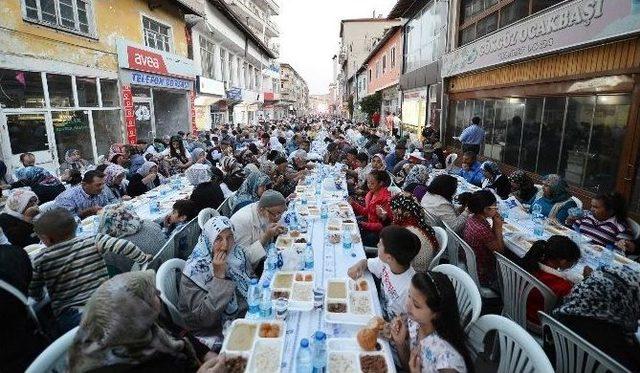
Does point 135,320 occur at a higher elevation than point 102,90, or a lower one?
lower

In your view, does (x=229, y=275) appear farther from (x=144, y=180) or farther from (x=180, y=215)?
(x=144, y=180)

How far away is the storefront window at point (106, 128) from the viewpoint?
1257 cm

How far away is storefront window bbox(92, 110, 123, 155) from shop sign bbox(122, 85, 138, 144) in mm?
276

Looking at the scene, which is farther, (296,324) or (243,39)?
(243,39)

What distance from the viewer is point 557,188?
552cm

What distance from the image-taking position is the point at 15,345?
2.60 metres

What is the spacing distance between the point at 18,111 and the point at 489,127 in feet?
46.2

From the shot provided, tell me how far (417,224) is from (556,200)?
10.8 ft

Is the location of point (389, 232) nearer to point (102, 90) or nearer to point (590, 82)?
point (590, 82)

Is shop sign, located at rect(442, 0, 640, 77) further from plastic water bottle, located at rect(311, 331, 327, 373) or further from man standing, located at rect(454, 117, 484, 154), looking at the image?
plastic water bottle, located at rect(311, 331, 327, 373)

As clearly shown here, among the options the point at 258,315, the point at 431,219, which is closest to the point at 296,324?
the point at 258,315

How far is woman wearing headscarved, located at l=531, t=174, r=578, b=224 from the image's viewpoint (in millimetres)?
5484

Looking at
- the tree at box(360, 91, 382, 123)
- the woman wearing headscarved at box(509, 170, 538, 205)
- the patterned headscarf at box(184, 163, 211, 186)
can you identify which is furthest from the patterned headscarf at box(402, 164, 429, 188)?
the tree at box(360, 91, 382, 123)

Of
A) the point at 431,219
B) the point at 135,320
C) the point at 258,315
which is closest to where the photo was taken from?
the point at 135,320
